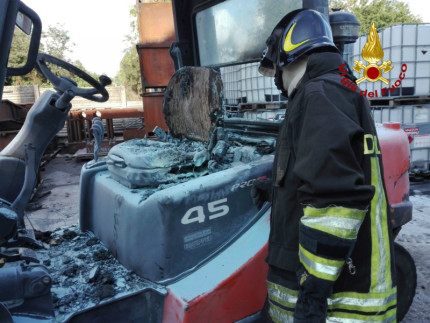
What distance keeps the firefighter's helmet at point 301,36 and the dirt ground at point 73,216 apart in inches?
87.8

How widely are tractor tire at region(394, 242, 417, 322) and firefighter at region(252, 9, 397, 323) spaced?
1.17 metres

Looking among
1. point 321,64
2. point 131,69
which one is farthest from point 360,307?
point 131,69

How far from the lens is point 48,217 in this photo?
5750 mm

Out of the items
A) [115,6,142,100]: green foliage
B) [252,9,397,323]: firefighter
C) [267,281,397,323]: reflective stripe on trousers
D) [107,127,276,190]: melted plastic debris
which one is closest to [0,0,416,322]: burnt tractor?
[107,127,276,190]: melted plastic debris

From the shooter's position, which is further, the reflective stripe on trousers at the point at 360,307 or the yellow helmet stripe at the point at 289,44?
the yellow helmet stripe at the point at 289,44

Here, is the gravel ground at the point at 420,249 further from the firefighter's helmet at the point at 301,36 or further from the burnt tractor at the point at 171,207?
the firefighter's helmet at the point at 301,36

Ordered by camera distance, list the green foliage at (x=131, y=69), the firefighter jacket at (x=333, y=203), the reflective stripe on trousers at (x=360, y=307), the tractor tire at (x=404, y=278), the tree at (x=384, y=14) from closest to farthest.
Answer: the firefighter jacket at (x=333, y=203)
the reflective stripe on trousers at (x=360, y=307)
the tractor tire at (x=404, y=278)
the tree at (x=384, y=14)
the green foliage at (x=131, y=69)

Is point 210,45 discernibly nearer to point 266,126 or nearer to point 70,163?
point 266,126

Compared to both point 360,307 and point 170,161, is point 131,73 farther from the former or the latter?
point 360,307

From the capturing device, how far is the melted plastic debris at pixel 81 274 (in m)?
1.90

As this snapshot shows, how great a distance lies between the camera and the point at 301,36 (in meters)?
1.48

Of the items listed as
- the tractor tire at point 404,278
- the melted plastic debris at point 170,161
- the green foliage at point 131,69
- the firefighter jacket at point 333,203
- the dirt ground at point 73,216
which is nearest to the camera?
the firefighter jacket at point 333,203

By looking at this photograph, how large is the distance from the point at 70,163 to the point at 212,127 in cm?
832

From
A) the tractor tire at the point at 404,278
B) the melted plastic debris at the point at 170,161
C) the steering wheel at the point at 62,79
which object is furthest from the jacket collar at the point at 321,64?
the tractor tire at the point at 404,278
